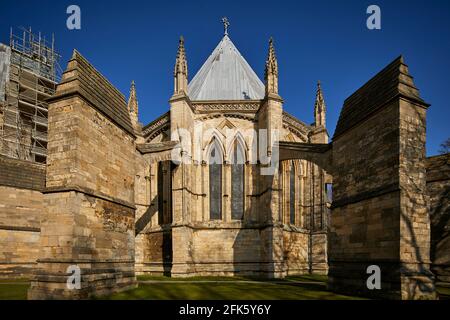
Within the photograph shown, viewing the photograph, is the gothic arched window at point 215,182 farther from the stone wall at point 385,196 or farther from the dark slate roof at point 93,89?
the stone wall at point 385,196

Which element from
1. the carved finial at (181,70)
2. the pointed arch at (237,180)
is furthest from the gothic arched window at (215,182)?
the carved finial at (181,70)

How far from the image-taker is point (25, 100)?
90.7 feet

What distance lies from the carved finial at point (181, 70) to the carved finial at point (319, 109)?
981cm

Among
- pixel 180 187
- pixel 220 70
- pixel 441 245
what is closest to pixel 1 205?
pixel 180 187

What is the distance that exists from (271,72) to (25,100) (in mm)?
19541

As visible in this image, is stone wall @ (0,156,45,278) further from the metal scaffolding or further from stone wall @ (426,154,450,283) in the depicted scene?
stone wall @ (426,154,450,283)

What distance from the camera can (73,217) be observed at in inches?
380

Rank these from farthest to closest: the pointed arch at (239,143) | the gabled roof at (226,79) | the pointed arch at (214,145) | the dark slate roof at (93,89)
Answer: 1. the gabled roof at (226,79)
2. the pointed arch at (214,145)
3. the pointed arch at (239,143)
4. the dark slate roof at (93,89)

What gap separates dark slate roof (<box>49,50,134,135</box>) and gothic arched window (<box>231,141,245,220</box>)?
9386mm

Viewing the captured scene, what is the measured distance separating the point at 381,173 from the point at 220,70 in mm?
17987

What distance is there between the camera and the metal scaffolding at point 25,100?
2595cm

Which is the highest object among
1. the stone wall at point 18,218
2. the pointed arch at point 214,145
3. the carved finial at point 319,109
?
the carved finial at point 319,109

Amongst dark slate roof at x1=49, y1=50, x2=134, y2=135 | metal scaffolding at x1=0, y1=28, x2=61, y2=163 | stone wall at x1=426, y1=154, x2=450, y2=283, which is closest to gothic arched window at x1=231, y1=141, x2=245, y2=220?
dark slate roof at x1=49, y1=50, x2=134, y2=135

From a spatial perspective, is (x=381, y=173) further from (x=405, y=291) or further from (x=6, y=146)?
(x=6, y=146)
